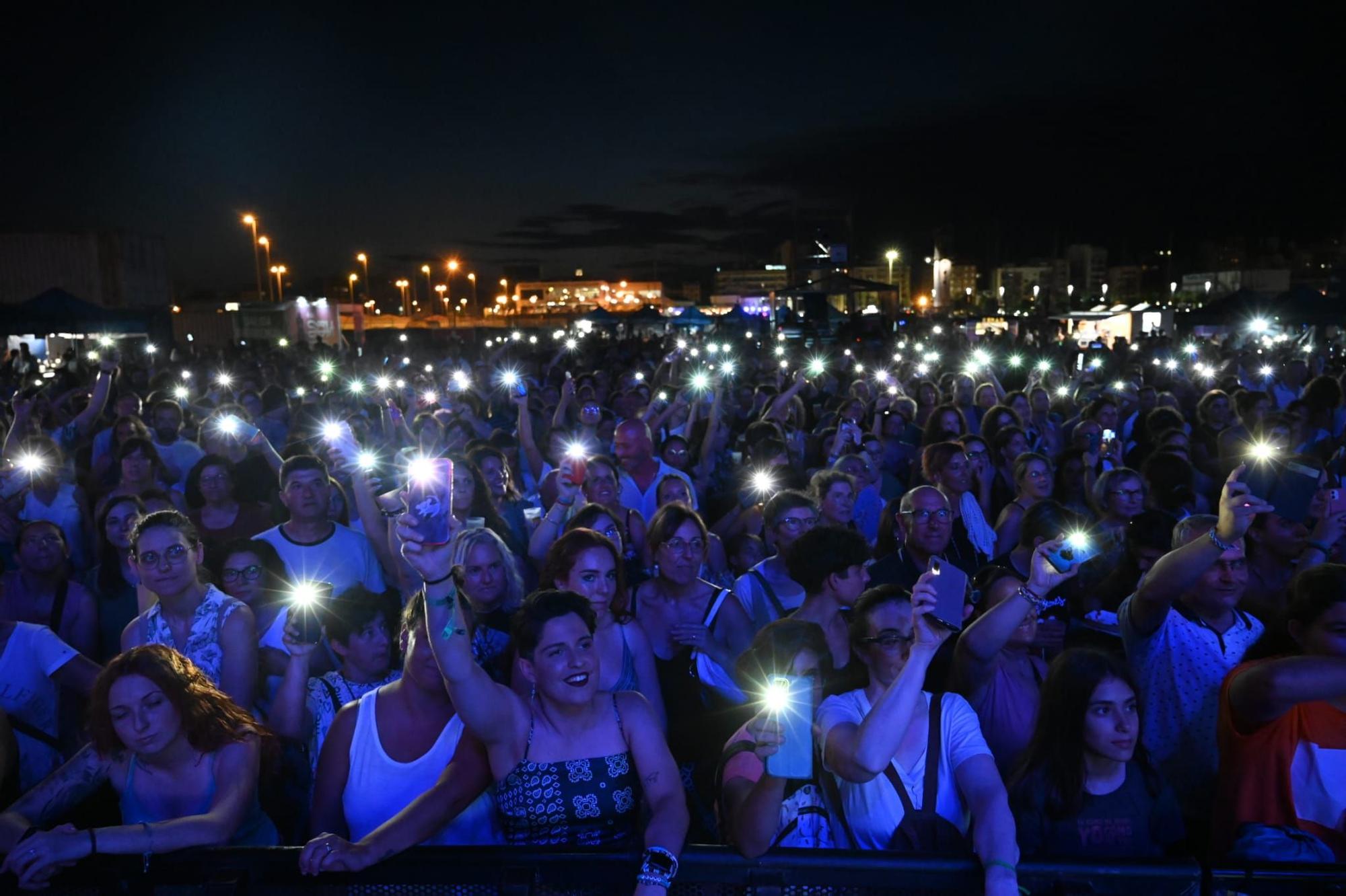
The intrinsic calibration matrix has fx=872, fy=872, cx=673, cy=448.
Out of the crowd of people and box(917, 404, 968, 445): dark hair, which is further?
box(917, 404, 968, 445): dark hair

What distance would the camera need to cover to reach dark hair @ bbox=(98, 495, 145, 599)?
451cm

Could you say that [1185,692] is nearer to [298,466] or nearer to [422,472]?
[422,472]

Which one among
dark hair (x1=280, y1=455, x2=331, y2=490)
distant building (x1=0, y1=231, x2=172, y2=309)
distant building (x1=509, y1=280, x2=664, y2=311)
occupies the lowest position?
dark hair (x1=280, y1=455, x2=331, y2=490)

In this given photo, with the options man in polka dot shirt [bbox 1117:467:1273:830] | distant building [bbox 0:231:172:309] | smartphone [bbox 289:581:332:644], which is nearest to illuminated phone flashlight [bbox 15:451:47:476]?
smartphone [bbox 289:581:332:644]

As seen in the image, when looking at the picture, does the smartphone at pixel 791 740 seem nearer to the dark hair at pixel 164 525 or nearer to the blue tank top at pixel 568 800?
the blue tank top at pixel 568 800

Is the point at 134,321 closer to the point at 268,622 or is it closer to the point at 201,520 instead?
the point at 201,520

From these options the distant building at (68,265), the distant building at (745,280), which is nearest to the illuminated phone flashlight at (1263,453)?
the distant building at (68,265)

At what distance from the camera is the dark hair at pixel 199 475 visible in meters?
5.23

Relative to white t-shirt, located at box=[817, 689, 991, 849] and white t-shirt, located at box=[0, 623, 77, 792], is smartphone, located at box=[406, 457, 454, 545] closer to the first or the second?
white t-shirt, located at box=[817, 689, 991, 849]

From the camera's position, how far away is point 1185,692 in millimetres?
2971

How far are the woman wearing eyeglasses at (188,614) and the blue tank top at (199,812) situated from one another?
0.65m

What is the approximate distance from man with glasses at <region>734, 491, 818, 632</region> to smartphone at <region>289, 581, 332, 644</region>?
169 centimetres

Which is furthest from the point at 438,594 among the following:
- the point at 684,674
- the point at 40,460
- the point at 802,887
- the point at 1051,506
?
the point at 40,460

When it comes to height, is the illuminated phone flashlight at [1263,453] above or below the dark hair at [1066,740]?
above
